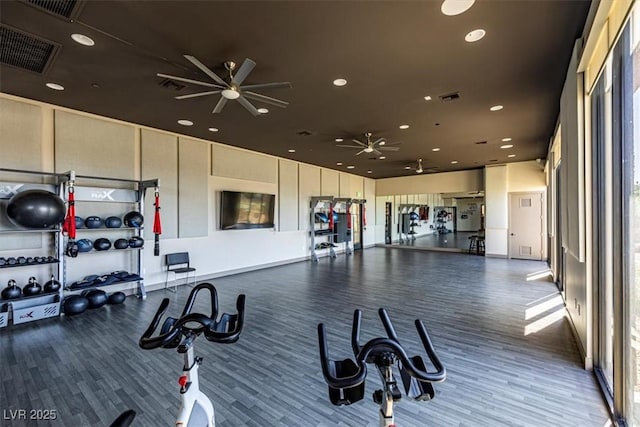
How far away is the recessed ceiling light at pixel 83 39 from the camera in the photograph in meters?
3.12

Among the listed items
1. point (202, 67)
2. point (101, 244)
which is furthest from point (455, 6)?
point (101, 244)

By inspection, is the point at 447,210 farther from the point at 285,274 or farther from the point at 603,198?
the point at 603,198

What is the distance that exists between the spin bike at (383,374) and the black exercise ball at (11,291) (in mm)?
5542

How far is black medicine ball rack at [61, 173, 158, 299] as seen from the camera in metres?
5.20

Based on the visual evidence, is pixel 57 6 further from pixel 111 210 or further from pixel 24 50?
pixel 111 210

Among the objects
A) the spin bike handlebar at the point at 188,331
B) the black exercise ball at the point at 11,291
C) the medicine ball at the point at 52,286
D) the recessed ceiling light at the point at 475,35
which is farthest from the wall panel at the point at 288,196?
the spin bike handlebar at the point at 188,331

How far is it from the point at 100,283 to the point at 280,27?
17.1 ft

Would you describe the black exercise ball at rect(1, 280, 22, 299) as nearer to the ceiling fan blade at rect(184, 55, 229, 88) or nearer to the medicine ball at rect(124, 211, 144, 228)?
the medicine ball at rect(124, 211, 144, 228)

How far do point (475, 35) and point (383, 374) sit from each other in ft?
11.5

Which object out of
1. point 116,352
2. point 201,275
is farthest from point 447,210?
point 116,352

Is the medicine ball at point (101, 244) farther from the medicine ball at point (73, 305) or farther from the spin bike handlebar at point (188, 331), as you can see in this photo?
the spin bike handlebar at point (188, 331)

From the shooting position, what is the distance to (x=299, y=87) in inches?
171

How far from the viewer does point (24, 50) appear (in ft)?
A: 11.1

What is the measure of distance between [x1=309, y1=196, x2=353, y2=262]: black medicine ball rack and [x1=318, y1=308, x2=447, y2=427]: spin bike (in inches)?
357
